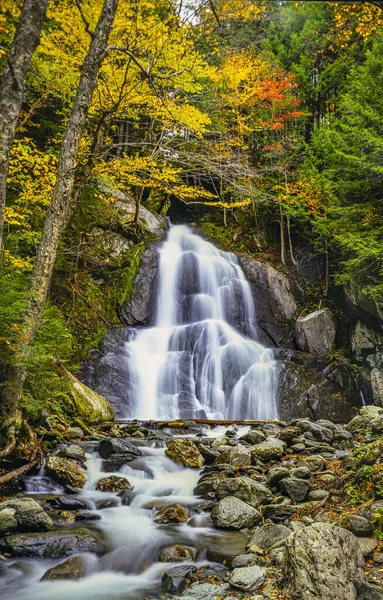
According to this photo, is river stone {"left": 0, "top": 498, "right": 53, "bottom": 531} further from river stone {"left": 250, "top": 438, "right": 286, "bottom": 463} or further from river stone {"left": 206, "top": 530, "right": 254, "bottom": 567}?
river stone {"left": 250, "top": 438, "right": 286, "bottom": 463}

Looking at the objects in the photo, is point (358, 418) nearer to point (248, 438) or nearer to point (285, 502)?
point (248, 438)

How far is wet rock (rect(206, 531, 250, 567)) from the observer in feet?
13.1

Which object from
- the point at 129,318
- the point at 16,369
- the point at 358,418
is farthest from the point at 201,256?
the point at 16,369

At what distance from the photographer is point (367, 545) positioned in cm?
349

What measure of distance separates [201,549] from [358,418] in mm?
6417

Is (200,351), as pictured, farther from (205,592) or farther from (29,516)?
(205,592)

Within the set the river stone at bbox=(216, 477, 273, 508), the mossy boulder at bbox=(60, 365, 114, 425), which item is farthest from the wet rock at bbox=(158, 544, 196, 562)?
the mossy boulder at bbox=(60, 365, 114, 425)

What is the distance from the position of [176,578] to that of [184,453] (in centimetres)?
311

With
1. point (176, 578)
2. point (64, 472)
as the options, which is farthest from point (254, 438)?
point (176, 578)

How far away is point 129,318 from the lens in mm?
13102

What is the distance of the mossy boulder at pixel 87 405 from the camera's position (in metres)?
8.21

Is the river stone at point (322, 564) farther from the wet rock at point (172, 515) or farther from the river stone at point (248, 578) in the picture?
the wet rock at point (172, 515)

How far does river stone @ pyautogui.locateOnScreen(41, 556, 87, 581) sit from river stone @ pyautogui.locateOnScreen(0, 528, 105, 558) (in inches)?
4.3

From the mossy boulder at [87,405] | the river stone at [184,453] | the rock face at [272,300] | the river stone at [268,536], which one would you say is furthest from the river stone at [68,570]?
the rock face at [272,300]
